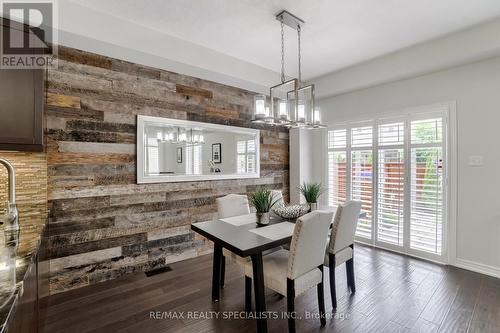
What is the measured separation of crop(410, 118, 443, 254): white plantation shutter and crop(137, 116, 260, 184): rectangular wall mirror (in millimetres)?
2332

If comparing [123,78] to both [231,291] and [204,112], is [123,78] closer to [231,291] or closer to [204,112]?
[204,112]

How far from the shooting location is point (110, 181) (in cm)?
281

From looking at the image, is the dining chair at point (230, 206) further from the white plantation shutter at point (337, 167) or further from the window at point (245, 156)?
the white plantation shutter at point (337, 167)

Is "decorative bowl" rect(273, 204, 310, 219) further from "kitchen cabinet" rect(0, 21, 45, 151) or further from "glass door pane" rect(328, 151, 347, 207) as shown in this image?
"kitchen cabinet" rect(0, 21, 45, 151)

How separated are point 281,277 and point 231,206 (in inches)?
46.4

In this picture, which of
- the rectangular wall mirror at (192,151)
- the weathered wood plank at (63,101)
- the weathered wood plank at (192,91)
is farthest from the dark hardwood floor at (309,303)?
the weathered wood plank at (192,91)

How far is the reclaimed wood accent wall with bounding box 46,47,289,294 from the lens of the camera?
2.53 m

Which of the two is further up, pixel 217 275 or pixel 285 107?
pixel 285 107

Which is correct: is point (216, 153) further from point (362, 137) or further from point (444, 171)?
point (444, 171)

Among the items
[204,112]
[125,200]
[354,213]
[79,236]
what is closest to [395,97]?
[354,213]

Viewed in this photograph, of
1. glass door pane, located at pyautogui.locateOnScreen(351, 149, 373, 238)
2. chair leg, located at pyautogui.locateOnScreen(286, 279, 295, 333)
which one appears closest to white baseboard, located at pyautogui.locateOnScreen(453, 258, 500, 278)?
glass door pane, located at pyautogui.locateOnScreen(351, 149, 373, 238)

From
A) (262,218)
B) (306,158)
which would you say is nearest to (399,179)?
(306,158)

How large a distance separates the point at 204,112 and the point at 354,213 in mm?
2410

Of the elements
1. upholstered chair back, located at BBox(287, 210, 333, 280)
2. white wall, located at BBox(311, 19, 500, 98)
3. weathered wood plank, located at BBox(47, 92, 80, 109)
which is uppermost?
white wall, located at BBox(311, 19, 500, 98)
